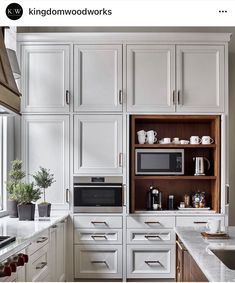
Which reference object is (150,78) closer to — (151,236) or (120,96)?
(120,96)

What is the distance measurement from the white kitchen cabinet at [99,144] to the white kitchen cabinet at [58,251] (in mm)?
576

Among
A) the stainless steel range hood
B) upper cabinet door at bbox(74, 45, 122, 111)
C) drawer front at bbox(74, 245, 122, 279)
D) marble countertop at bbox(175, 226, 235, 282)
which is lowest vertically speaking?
drawer front at bbox(74, 245, 122, 279)

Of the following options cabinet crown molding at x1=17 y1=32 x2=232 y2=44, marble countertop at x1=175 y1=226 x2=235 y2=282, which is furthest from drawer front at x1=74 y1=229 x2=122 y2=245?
cabinet crown molding at x1=17 y1=32 x2=232 y2=44

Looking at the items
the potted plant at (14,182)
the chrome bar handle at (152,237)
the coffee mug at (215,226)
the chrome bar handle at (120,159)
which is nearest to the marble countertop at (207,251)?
the coffee mug at (215,226)

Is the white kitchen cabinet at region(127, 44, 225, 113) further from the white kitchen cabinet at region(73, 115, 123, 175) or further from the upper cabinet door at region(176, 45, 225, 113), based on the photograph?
the white kitchen cabinet at region(73, 115, 123, 175)

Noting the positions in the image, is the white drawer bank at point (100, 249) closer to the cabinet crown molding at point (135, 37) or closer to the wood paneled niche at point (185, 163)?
the wood paneled niche at point (185, 163)

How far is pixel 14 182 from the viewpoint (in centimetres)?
423

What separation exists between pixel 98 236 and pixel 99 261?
231 millimetres

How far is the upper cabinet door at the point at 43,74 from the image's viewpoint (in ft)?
14.9

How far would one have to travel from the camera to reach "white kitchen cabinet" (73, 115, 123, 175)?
454 centimetres

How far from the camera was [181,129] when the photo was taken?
195 inches

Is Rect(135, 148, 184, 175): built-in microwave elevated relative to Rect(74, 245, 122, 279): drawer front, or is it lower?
elevated

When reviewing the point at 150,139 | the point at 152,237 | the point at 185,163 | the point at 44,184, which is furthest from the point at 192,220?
the point at 44,184
